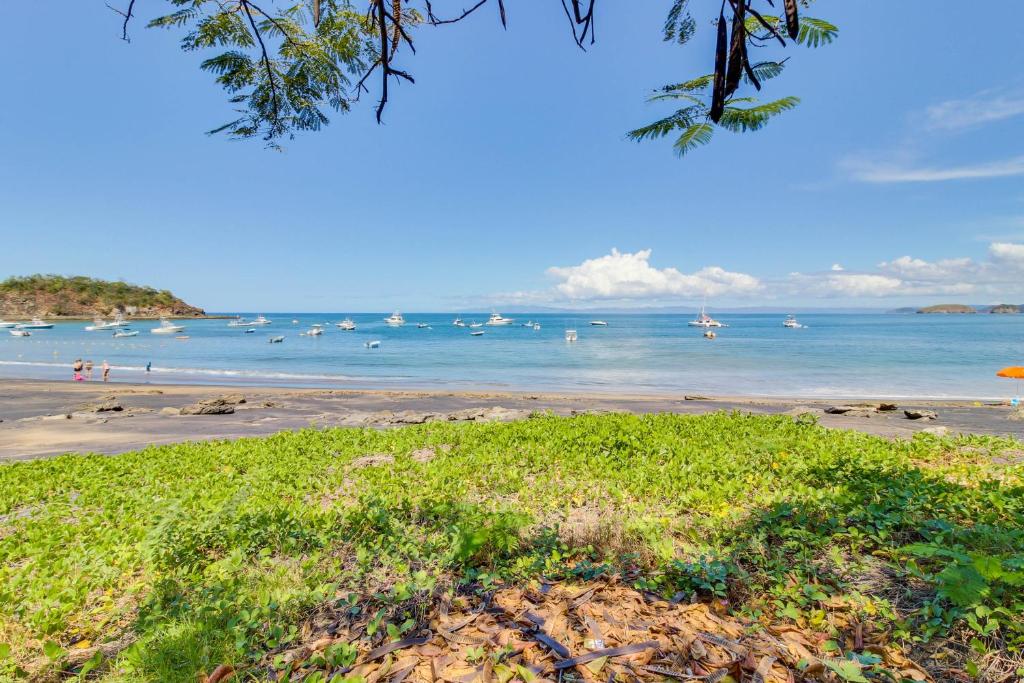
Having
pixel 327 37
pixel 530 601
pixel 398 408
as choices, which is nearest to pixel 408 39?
pixel 327 37

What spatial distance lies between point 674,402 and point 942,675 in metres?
19.5

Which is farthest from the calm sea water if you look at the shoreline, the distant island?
the distant island

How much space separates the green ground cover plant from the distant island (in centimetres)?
15643

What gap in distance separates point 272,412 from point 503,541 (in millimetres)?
16437

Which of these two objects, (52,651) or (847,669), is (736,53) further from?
(52,651)

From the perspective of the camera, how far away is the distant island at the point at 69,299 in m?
129

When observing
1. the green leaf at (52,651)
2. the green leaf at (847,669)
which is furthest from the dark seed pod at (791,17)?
the green leaf at (52,651)

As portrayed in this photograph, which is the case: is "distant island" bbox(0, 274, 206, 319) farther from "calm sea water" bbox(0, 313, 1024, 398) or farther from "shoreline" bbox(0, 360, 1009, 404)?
"shoreline" bbox(0, 360, 1009, 404)

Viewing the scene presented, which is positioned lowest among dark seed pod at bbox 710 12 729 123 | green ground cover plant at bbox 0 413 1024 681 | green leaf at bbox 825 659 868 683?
green ground cover plant at bbox 0 413 1024 681

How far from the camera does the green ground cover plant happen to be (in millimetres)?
2883

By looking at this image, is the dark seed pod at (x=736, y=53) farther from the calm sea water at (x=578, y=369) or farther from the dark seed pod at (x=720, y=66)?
the calm sea water at (x=578, y=369)

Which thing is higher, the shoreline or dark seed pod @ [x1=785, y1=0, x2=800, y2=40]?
dark seed pod @ [x1=785, y1=0, x2=800, y2=40]

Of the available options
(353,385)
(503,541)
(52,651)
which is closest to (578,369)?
(353,385)

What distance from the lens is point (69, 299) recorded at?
13250 cm
